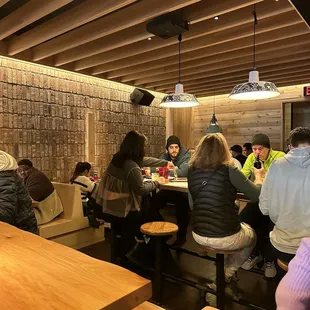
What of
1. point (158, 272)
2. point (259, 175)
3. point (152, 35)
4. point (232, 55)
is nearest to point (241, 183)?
point (259, 175)

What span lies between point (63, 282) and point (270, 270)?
2.41m

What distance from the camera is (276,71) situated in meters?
5.39

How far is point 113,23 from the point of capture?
335 cm

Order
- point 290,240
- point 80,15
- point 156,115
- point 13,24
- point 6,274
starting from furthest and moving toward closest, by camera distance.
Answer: point 156,115
point 13,24
point 80,15
point 290,240
point 6,274

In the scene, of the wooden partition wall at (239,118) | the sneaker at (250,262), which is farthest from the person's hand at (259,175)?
the wooden partition wall at (239,118)

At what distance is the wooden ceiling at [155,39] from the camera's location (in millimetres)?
3021

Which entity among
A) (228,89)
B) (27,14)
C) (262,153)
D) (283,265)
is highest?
(27,14)

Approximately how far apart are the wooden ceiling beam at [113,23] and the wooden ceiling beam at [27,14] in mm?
579

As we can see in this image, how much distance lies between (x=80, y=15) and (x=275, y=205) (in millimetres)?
2585

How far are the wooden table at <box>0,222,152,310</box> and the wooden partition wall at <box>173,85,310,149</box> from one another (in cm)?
639

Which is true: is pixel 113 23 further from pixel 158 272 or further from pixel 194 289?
pixel 194 289

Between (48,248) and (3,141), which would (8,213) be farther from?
(3,141)

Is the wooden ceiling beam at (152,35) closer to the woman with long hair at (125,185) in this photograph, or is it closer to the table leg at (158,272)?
the woman with long hair at (125,185)

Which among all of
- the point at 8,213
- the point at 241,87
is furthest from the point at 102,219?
the point at 241,87
